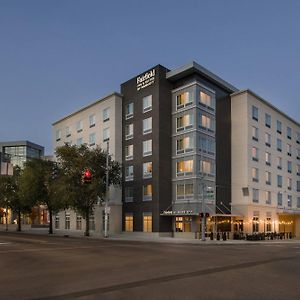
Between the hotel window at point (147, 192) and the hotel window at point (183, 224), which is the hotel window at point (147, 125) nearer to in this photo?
the hotel window at point (147, 192)

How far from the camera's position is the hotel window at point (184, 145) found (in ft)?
169

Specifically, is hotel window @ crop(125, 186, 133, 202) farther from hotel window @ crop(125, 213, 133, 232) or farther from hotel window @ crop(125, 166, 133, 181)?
hotel window @ crop(125, 213, 133, 232)

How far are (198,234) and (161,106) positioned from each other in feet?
56.4

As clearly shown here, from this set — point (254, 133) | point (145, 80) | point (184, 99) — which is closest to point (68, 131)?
point (145, 80)

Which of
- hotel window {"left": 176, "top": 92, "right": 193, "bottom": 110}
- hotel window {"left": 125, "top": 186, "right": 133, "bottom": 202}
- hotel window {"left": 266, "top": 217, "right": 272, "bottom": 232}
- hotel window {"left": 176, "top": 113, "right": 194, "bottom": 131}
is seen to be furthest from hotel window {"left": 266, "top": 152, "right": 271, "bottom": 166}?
hotel window {"left": 125, "top": 186, "right": 133, "bottom": 202}

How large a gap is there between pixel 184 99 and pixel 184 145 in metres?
6.11

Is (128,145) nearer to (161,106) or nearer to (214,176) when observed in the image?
(161,106)

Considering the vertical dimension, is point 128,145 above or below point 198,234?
above

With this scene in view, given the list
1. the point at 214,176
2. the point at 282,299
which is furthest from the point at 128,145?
the point at 282,299

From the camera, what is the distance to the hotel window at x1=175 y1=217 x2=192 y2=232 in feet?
164

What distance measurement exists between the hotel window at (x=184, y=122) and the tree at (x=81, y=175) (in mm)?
10495

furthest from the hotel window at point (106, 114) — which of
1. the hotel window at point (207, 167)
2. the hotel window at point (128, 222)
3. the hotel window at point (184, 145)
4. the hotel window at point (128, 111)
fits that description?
the hotel window at point (207, 167)

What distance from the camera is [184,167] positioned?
52.2 m

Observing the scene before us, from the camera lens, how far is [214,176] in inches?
2126
